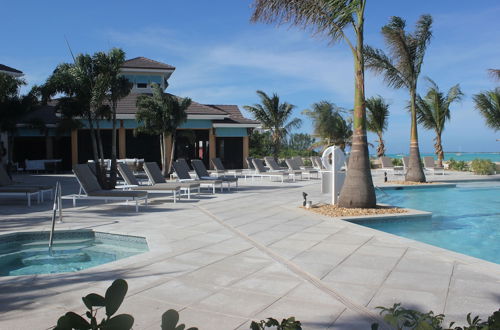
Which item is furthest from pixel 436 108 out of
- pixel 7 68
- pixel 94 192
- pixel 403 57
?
pixel 7 68

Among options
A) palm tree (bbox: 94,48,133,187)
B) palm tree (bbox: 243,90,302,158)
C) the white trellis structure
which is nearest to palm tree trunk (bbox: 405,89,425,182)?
the white trellis structure

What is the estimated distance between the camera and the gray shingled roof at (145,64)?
26984 millimetres

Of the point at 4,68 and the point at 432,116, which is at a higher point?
the point at 4,68

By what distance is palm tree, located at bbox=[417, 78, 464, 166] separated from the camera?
82.0 feet

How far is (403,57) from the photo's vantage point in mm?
15406

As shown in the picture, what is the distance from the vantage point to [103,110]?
1477 cm

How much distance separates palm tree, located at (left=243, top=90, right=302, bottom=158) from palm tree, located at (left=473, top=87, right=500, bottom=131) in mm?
11529

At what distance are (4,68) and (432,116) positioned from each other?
23.6 m

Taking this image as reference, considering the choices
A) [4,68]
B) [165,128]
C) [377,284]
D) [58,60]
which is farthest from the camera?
[4,68]

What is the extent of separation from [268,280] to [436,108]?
24.2 meters

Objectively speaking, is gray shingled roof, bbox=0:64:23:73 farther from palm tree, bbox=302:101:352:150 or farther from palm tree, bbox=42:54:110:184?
palm tree, bbox=302:101:352:150

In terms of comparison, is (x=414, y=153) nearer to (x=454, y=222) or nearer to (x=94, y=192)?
(x=454, y=222)

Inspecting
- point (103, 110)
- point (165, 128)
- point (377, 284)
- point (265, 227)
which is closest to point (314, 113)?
point (165, 128)

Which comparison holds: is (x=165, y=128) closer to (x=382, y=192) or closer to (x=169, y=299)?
(x=382, y=192)
